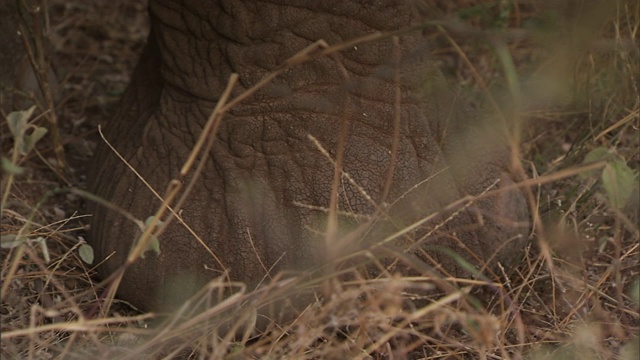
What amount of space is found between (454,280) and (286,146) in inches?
25.6

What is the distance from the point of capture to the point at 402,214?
253cm

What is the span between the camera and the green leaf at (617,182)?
2.06 m

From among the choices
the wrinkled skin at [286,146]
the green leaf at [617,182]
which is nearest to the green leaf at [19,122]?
the wrinkled skin at [286,146]

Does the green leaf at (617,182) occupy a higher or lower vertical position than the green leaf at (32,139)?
lower

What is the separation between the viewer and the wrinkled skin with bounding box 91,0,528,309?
98.8 inches

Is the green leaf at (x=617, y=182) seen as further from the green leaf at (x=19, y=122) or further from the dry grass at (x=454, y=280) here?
the green leaf at (x=19, y=122)

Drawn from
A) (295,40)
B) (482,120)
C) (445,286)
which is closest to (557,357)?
(445,286)


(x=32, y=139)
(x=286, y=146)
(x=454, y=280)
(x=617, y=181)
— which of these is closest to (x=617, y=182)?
(x=617, y=181)

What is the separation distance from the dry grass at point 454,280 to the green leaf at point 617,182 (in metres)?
0.08

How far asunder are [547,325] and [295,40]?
932 mm

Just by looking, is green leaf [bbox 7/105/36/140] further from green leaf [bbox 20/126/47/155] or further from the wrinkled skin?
the wrinkled skin

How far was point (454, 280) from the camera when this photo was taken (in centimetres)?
209

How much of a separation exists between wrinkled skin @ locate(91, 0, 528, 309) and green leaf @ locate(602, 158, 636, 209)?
47 centimetres

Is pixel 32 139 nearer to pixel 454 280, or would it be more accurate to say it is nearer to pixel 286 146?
pixel 286 146
